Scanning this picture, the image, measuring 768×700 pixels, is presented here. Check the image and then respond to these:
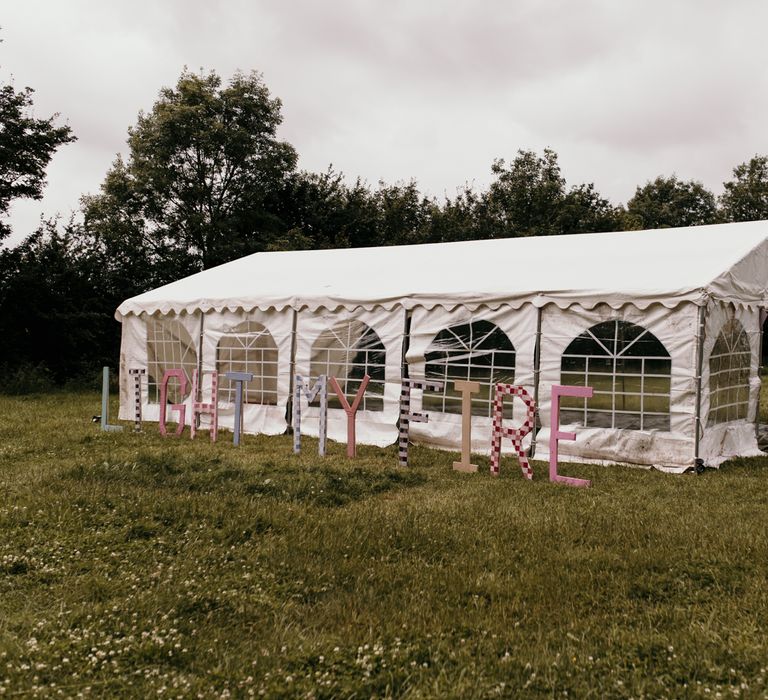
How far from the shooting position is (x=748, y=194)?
35.5 metres

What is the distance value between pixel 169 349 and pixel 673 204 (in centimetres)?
3528

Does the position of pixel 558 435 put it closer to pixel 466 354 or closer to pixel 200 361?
pixel 466 354

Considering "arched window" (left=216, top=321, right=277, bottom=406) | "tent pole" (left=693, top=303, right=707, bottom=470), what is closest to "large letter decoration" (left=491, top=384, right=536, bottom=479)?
"tent pole" (left=693, top=303, right=707, bottom=470)

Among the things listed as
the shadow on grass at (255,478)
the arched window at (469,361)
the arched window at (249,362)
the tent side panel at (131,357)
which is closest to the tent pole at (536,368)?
the arched window at (469,361)

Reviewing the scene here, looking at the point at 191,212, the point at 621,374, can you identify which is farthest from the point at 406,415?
the point at 191,212

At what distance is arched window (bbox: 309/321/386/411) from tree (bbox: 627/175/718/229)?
33.0m

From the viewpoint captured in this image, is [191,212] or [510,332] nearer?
[510,332]

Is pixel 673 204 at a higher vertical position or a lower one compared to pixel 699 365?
higher

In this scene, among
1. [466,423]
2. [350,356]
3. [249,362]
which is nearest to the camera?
[466,423]

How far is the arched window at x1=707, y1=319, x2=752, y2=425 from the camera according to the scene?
816 centimetres

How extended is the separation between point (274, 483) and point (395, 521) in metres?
1.53

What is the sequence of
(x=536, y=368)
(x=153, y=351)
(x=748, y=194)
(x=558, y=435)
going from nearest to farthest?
(x=558, y=435) → (x=536, y=368) → (x=153, y=351) → (x=748, y=194)

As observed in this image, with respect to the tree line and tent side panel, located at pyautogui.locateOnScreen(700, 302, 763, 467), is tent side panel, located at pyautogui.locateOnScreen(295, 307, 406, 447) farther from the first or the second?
the tree line

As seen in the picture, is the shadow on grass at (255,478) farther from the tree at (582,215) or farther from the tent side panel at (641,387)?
the tree at (582,215)
